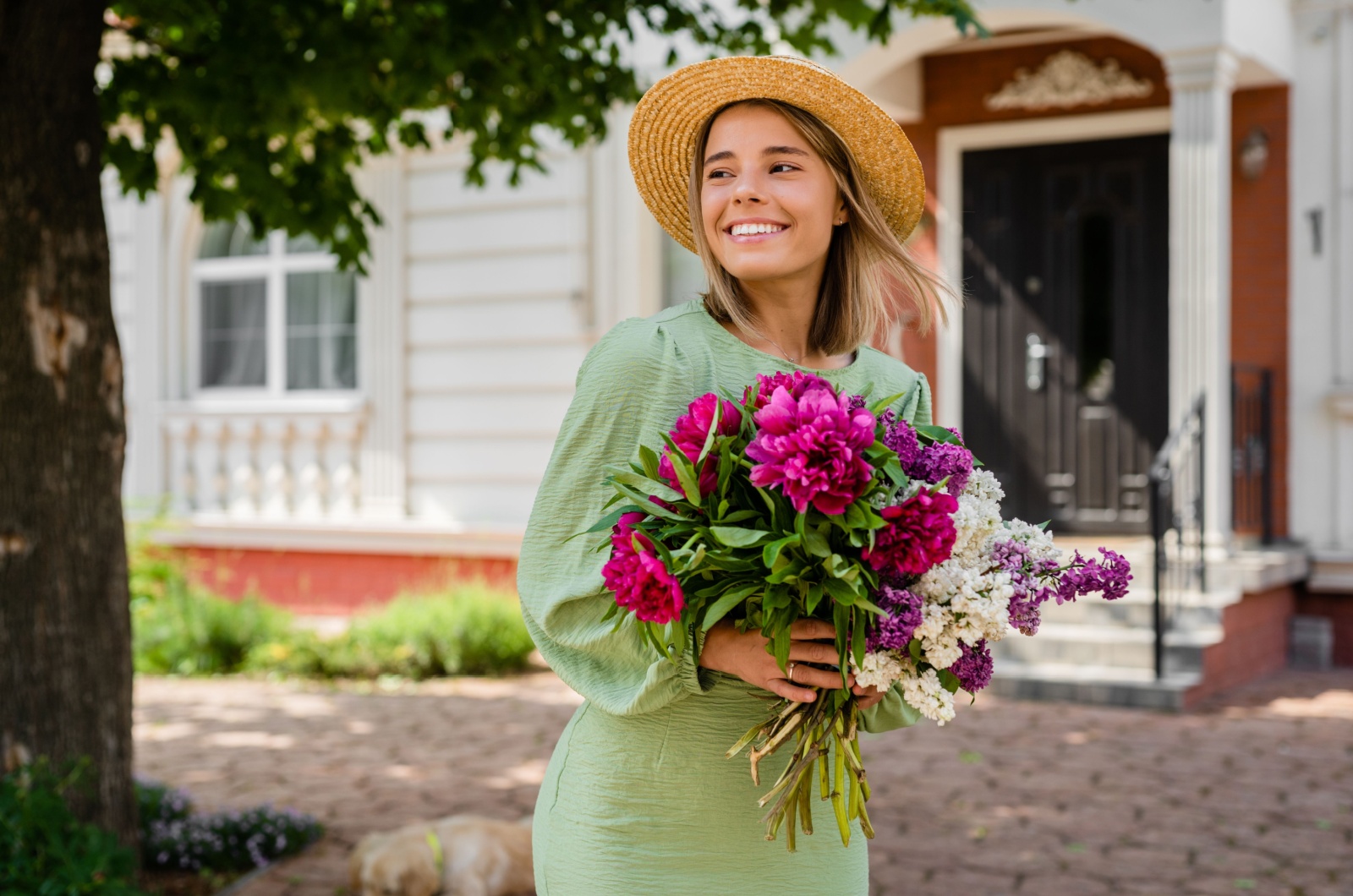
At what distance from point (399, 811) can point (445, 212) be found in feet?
21.8

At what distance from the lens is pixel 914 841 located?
5.50 m

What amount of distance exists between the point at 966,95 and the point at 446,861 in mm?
7706

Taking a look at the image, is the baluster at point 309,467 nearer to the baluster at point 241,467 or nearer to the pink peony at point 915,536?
the baluster at point 241,467

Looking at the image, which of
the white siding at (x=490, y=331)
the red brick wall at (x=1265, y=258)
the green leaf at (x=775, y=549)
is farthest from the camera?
the white siding at (x=490, y=331)

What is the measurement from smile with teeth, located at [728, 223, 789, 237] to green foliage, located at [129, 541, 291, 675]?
29.5 ft

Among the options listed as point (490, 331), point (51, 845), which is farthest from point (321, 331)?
point (51, 845)

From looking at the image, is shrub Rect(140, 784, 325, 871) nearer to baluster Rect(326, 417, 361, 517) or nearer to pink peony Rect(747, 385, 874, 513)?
pink peony Rect(747, 385, 874, 513)

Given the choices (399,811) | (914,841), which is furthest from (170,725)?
(914,841)

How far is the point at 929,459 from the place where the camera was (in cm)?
186

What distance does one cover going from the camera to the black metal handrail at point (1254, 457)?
927 centimetres

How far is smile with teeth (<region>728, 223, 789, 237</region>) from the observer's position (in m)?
2.09

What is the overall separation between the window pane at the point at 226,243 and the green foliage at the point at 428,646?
14.8ft

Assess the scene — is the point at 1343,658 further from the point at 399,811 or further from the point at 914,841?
the point at 399,811

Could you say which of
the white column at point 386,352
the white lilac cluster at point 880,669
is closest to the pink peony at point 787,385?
the white lilac cluster at point 880,669
